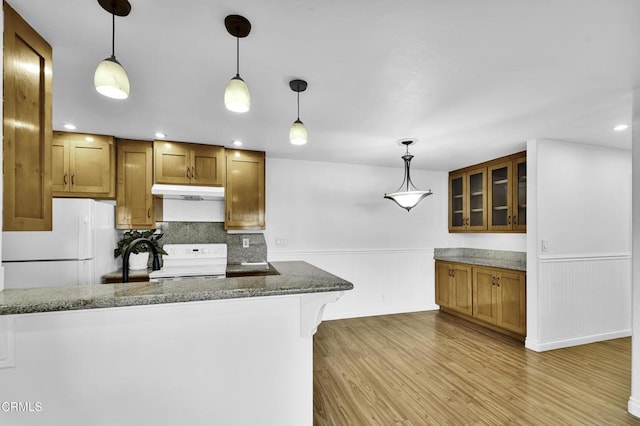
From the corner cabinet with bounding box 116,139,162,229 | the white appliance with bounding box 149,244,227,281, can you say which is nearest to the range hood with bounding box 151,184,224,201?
the corner cabinet with bounding box 116,139,162,229

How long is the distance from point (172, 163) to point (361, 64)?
2.47 metres

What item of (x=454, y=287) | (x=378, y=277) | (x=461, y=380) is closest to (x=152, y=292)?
(x=461, y=380)

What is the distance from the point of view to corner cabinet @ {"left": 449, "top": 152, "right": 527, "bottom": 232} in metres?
3.66

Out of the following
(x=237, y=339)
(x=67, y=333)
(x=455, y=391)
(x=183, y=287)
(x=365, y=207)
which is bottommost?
(x=455, y=391)

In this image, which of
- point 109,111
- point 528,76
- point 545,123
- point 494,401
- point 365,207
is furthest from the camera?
point 365,207

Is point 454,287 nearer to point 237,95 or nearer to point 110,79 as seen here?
point 237,95

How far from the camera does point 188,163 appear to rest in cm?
333

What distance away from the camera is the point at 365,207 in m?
4.57

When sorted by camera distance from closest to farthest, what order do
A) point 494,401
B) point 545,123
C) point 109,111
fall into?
point 494,401
point 109,111
point 545,123

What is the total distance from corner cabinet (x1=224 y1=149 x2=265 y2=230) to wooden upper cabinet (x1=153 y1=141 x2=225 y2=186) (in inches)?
5.4

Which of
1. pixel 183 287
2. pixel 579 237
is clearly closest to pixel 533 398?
pixel 579 237

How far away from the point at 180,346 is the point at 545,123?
3.37 meters

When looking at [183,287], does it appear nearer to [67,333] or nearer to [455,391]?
[67,333]

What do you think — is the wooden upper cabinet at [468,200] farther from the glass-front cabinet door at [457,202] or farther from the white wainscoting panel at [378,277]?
the white wainscoting panel at [378,277]
